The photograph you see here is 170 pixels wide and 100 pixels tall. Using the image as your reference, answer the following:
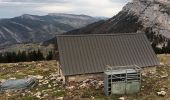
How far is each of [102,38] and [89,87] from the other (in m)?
8.40

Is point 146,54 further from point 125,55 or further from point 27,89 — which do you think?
point 27,89

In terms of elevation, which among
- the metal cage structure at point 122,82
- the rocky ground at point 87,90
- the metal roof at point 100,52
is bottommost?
the rocky ground at point 87,90

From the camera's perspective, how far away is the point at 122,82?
2772 centimetres

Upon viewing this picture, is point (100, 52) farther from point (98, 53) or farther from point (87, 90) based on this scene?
point (87, 90)

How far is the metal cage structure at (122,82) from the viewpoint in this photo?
90.1 ft

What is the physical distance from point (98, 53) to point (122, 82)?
7.30m

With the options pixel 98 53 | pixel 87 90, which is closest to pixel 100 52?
pixel 98 53

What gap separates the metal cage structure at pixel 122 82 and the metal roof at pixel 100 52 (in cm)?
502

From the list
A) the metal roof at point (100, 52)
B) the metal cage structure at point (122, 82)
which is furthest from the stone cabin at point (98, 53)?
the metal cage structure at point (122, 82)

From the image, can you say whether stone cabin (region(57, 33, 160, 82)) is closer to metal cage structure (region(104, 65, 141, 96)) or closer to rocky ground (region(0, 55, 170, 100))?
rocky ground (region(0, 55, 170, 100))

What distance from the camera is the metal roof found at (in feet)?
107

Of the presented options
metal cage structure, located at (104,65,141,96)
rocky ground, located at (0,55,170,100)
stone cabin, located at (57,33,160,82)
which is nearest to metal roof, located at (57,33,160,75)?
stone cabin, located at (57,33,160,82)

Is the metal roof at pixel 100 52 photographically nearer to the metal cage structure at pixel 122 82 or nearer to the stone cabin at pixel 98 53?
the stone cabin at pixel 98 53

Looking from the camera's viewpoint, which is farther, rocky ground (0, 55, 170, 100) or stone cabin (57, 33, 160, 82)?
stone cabin (57, 33, 160, 82)
